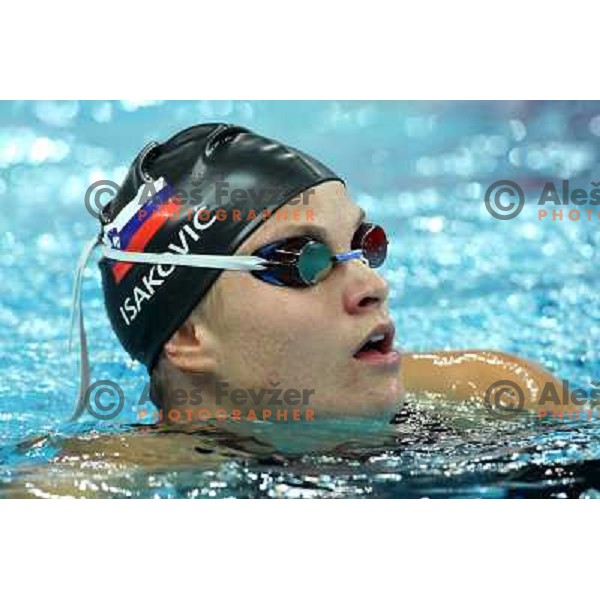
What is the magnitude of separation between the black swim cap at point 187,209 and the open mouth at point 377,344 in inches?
15.2

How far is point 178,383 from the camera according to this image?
2.92 meters

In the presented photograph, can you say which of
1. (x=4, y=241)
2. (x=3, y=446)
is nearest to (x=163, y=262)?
(x=3, y=446)

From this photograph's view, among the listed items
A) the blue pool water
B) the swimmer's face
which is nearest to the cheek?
the swimmer's face

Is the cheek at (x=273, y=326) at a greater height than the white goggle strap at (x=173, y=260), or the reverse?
the white goggle strap at (x=173, y=260)

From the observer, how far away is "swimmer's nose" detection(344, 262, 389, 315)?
2797 mm

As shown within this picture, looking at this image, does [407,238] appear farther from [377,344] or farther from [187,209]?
[187,209]

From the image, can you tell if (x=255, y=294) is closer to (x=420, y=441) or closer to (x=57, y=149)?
(x=420, y=441)

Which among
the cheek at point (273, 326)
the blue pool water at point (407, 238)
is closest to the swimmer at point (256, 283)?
the cheek at point (273, 326)

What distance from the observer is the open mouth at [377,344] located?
2.82 meters

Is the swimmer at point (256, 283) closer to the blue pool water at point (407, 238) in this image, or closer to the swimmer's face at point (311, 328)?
the swimmer's face at point (311, 328)

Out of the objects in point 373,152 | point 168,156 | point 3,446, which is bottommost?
point 3,446

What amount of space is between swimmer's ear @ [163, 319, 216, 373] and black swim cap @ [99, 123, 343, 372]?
2 cm

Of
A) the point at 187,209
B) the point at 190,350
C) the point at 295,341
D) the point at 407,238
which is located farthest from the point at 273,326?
the point at 407,238

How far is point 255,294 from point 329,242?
0.71 feet
